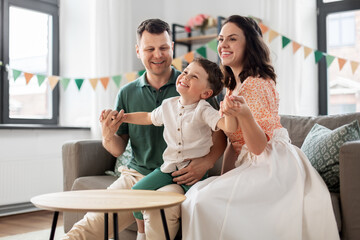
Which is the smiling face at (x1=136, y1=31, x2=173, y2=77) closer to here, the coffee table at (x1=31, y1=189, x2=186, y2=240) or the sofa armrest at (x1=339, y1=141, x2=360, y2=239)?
the coffee table at (x1=31, y1=189, x2=186, y2=240)

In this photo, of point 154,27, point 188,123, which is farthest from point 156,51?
point 188,123

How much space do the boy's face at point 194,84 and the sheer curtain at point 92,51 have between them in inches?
101

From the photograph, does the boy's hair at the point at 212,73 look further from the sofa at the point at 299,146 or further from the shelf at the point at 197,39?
the shelf at the point at 197,39

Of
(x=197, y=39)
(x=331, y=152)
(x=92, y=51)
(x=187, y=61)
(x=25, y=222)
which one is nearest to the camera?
(x=331, y=152)

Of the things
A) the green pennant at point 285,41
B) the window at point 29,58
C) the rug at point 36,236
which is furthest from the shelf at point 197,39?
the rug at point 36,236

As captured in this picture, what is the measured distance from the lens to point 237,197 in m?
1.61

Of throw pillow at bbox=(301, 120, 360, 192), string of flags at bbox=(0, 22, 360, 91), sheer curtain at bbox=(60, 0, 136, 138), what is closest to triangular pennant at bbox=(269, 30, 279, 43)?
string of flags at bbox=(0, 22, 360, 91)

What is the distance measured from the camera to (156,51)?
6.72ft

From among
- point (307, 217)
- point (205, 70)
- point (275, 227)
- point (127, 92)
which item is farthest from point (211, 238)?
point (127, 92)

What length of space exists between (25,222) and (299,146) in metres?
2.20

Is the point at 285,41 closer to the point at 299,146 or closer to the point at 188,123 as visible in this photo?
the point at 299,146

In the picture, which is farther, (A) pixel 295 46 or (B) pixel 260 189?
(A) pixel 295 46

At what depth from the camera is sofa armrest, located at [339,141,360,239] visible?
1.81 m

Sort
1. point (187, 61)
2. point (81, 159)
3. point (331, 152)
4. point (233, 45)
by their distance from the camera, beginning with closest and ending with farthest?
point (233, 45), point (331, 152), point (81, 159), point (187, 61)
